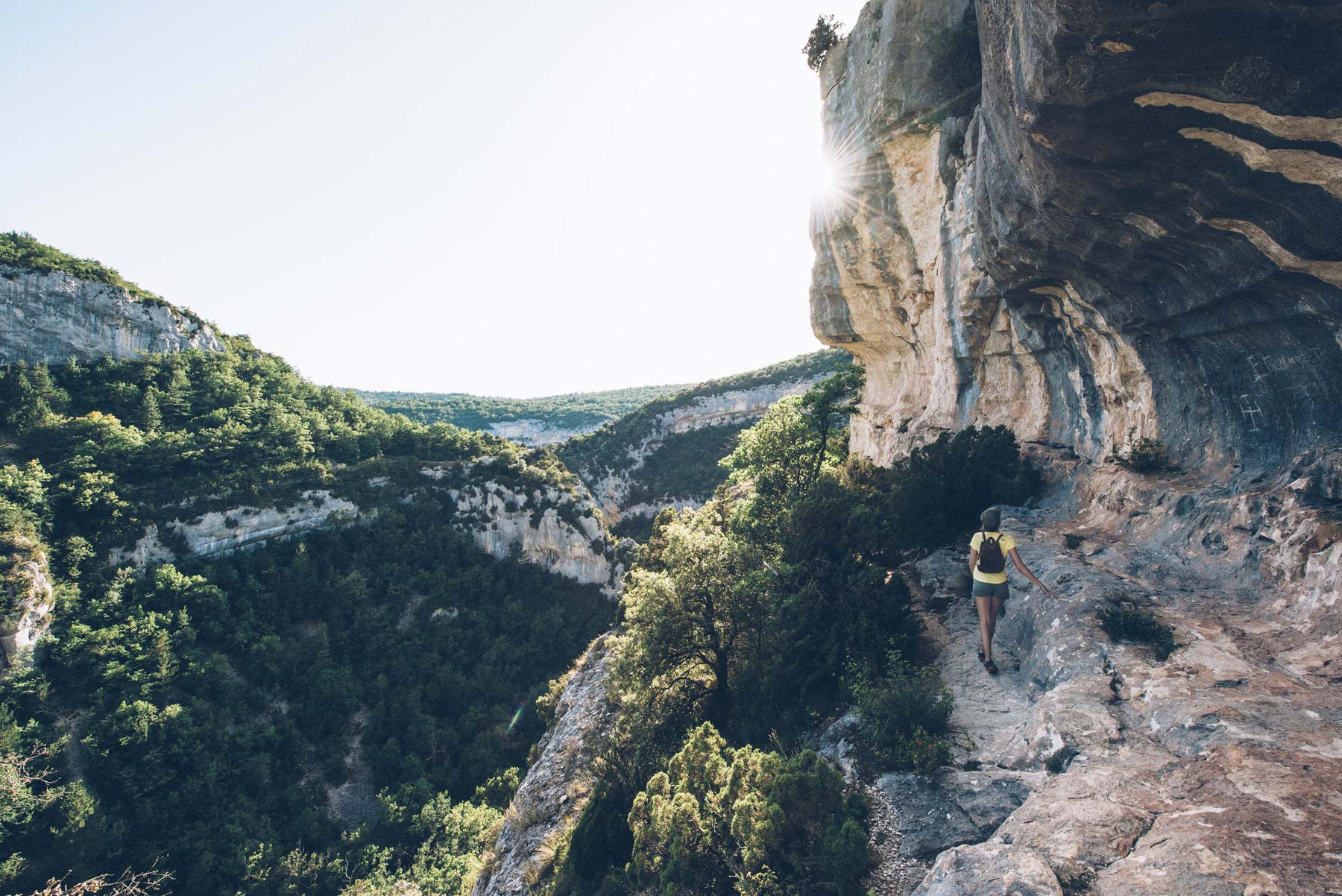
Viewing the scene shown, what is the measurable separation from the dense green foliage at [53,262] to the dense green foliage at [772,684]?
63.2m

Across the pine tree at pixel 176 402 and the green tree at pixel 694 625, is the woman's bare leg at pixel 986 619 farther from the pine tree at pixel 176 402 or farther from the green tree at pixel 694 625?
the pine tree at pixel 176 402

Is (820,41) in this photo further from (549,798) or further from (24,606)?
(24,606)

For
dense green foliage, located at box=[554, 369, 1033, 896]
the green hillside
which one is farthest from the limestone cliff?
the green hillside

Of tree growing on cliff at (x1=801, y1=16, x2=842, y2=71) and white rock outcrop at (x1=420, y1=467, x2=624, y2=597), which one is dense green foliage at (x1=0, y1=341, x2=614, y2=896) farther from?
tree growing on cliff at (x1=801, y1=16, x2=842, y2=71)

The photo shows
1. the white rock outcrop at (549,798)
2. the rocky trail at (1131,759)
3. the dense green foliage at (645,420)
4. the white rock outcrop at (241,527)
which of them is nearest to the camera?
the rocky trail at (1131,759)

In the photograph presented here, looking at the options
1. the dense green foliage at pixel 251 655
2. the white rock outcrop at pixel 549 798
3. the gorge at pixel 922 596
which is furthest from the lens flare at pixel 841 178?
the dense green foliage at pixel 251 655

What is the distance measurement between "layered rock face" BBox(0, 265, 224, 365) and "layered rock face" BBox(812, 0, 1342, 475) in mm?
63832

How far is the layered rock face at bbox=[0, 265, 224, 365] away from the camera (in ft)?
137

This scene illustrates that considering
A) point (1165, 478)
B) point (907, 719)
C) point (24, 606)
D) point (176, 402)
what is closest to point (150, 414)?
point (176, 402)

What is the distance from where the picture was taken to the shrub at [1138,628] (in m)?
6.38

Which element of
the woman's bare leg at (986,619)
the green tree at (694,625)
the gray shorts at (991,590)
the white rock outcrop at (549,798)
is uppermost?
the gray shorts at (991,590)

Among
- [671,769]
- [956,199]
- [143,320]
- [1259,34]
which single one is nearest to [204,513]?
[143,320]

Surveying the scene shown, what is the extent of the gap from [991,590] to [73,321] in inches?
2708

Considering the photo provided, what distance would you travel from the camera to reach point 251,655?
32156mm
